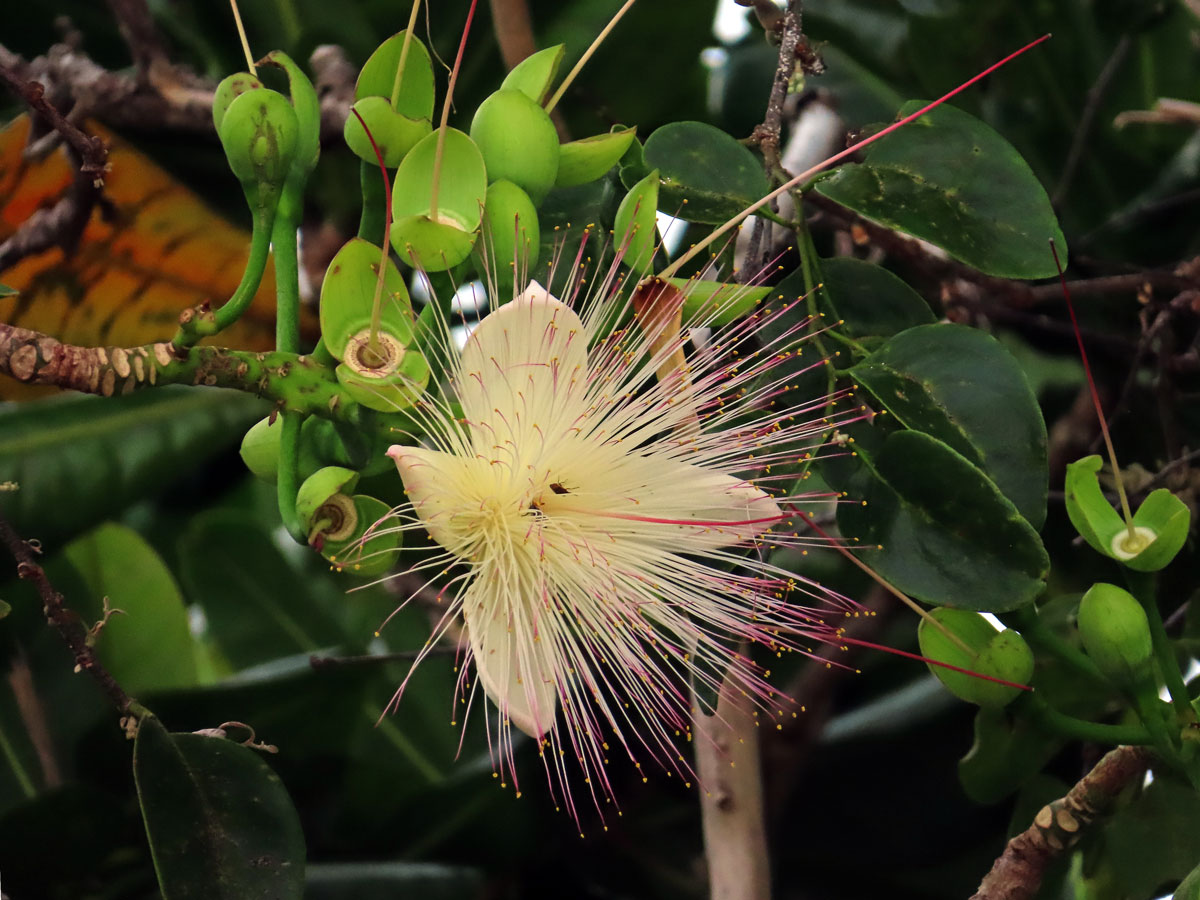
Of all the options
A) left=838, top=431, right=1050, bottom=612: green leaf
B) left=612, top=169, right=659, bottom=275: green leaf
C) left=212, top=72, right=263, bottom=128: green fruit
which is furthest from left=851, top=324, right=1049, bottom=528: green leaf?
left=212, top=72, right=263, bottom=128: green fruit

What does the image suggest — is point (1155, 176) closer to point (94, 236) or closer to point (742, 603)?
point (742, 603)

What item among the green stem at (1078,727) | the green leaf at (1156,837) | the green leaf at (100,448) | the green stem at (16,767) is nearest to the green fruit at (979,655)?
the green stem at (1078,727)

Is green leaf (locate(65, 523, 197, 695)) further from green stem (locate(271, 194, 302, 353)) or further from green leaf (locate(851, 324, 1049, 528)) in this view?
green leaf (locate(851, 324, 1049, 528))

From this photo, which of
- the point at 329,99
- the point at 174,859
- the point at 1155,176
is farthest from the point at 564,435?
the point at 1155,176

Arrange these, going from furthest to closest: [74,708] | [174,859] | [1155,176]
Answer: [1155,176]
[74,708]
[174,859]

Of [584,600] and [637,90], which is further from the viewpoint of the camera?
[637,90]
